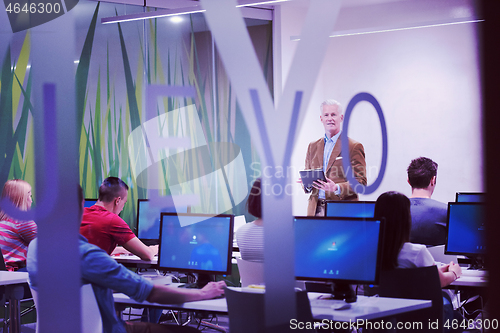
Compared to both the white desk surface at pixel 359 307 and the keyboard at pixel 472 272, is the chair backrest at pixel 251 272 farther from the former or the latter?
the keyboard at pixel 472 272

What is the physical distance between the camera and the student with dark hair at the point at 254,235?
10.8ft

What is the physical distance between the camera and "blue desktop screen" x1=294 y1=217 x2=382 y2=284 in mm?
2672

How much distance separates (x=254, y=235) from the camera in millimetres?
3295

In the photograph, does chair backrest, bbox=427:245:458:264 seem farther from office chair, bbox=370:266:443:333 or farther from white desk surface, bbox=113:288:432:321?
white desk surface, bbox=113:288:432:321

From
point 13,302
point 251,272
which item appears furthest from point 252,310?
point 13,302

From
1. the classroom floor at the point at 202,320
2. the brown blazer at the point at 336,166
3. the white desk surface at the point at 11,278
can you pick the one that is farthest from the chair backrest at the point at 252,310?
the brown blazer at the point at 336,166

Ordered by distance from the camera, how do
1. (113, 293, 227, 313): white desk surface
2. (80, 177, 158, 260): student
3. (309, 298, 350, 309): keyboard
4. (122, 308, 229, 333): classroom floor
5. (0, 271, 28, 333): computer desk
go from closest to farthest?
(309, 298, 350, 309): keyboard
(113, 293, 227, 313): white desk surface
(0, 271, 28, 333): computer desk
(80, 177, 158, 260): student
(122, 308, 229, 333): classroom floor

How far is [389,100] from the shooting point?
22.8 ft

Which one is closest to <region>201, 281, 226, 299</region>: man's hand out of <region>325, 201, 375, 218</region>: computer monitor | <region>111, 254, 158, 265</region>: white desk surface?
<region>111, 254, 158, 265</region>: white desk surface

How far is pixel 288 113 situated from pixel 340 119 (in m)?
3.36

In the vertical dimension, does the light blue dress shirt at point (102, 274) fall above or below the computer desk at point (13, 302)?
above

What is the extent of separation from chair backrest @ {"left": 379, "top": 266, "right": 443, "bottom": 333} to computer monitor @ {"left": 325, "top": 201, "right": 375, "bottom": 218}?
49.4 inches

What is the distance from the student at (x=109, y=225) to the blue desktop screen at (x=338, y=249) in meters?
1.46

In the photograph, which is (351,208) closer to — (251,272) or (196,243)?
(251,272)
